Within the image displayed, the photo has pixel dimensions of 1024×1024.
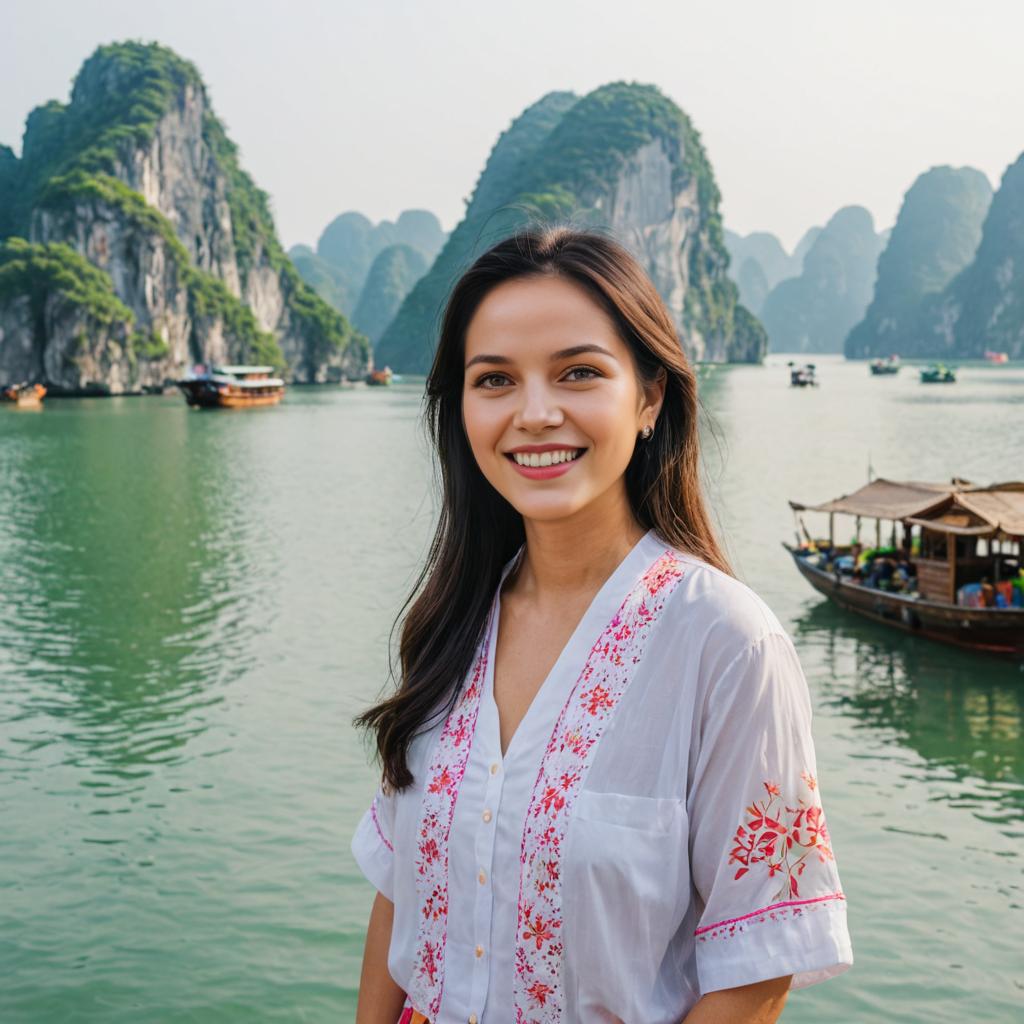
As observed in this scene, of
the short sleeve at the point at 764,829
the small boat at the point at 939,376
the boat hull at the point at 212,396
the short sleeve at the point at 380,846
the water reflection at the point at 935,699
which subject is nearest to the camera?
the short sleeve at the point at 764,829

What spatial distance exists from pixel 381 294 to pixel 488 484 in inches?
7050

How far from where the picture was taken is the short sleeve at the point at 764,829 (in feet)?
4.32

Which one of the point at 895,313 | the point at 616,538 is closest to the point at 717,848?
the point at 616,538

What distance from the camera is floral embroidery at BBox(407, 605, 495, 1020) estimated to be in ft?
5.08

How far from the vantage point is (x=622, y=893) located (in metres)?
1.38

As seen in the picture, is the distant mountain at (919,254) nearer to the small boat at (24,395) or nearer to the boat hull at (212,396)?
the boat hull at (212,396)

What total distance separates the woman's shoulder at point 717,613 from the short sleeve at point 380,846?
0.55 meters

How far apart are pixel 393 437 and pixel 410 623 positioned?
39.0m

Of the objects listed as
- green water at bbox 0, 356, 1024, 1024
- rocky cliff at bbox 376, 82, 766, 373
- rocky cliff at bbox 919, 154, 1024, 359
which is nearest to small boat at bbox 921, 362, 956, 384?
rocky cliff at bbox 376, 82, 766, 373

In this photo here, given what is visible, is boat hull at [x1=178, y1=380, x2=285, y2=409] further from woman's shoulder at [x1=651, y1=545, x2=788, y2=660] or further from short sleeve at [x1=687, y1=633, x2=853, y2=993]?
short sleeve at [x1=687, y1=633, x2=853, y2=993]

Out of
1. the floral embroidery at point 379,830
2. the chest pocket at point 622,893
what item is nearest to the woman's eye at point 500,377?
the chest pocket at point 622,893

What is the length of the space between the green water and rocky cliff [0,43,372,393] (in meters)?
50.0

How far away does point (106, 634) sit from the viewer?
1185 cm

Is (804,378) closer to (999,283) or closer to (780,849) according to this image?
(999,283)
